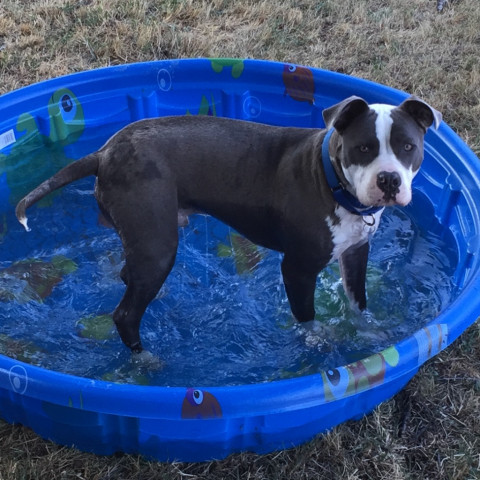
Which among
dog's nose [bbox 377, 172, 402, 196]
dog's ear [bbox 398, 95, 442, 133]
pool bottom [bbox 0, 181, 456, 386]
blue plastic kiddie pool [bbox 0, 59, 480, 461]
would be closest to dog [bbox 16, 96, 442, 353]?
dog's ear [bbox 398, 95, 442, 133]

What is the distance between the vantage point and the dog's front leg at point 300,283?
281 cm

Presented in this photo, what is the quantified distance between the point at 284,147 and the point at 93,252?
144cm

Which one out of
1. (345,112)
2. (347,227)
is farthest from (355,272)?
(345,112)

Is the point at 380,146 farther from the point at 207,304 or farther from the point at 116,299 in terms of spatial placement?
the point at 116,299

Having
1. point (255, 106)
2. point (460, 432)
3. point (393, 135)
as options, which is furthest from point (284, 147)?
point (255, 106)

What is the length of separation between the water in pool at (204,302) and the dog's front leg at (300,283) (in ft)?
0.65

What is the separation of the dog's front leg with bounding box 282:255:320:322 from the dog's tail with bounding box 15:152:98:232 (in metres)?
0.89

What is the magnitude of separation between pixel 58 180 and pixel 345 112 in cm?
115

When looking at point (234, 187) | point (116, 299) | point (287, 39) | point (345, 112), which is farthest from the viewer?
point (287, 39)

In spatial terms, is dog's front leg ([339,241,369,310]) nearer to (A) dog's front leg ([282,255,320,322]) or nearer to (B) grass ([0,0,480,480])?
(A) dog's front leg ([282,255,320,322])

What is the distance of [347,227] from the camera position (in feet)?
8.80

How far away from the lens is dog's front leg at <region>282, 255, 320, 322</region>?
9.23ft

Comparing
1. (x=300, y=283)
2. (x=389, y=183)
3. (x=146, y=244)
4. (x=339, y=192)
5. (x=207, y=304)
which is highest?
(x=389, y=183)

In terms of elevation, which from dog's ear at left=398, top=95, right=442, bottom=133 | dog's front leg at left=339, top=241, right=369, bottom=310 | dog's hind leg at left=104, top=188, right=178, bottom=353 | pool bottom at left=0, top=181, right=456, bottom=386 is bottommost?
pool bottom at left=0, top=181, right=456, bottom=386
